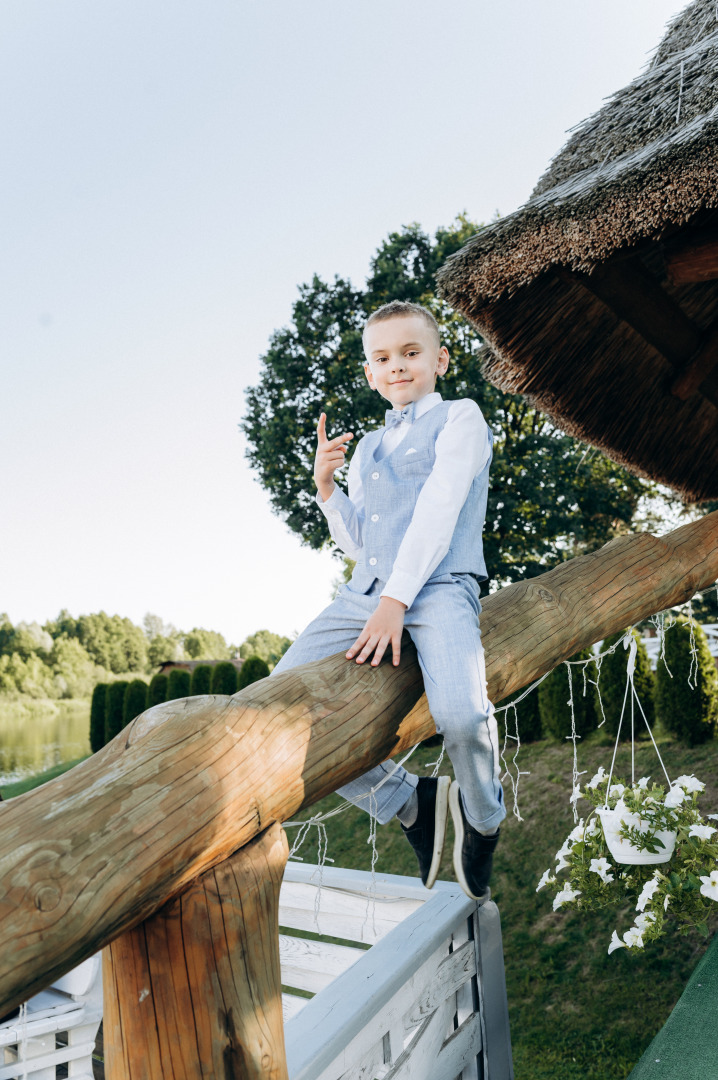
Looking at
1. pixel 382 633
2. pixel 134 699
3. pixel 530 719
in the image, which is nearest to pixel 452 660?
pixel 382 633

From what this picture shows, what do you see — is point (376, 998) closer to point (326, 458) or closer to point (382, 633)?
point (382, 633)

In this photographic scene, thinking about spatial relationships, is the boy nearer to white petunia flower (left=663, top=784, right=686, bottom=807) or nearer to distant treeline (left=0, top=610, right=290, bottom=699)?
white petunia flower (left=663, top=784, right=686, bottom=807)

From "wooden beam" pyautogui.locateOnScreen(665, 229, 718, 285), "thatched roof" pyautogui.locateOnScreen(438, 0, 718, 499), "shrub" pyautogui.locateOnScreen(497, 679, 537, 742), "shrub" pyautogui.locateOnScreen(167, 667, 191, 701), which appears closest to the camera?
"thatched roof" pyautogui.locateOnScreen(438, 0, 718, 499)

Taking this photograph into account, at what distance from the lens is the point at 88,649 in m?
51.7

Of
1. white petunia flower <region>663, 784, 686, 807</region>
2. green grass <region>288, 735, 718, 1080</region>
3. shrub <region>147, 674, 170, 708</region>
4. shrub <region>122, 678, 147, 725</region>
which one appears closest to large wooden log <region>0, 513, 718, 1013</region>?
white petunia flower <region>663, 784, 686, 807</region>

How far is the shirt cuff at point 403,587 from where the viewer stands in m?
1.64

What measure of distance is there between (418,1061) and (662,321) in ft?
10.3

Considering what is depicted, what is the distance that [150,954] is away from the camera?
111 cm

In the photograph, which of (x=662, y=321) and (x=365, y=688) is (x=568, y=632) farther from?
(x=662, y=321)

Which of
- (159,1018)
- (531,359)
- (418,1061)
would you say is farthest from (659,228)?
(418,1061)

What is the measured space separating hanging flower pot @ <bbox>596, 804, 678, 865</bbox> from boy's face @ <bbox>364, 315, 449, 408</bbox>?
2227mm

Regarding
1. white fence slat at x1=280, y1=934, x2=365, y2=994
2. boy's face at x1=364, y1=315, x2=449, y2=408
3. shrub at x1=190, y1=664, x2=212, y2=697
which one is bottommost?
shrub at x1=190, y1=664, x2=212, y2=697

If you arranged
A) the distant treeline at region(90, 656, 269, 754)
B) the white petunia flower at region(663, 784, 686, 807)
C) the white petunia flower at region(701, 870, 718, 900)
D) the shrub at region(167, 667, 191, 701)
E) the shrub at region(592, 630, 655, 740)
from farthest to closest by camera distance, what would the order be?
the shrub at region(167, 667, 191, 701) < the distant treeline at region(90, 656, 269, 754) < the shrub at region(592, 630, 655, 740) < the white petunia flower at region(663, 784, 686, 807) < the white petunia flower at region(701, 870, 718, 900)

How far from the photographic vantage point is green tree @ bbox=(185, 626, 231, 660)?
61375 mm
